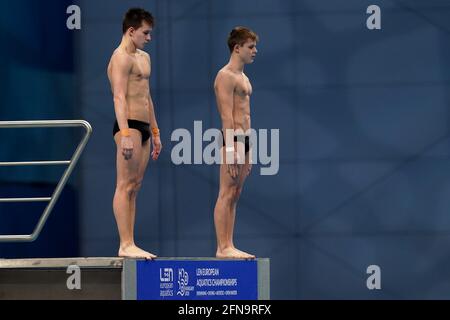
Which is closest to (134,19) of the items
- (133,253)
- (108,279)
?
(133,253)

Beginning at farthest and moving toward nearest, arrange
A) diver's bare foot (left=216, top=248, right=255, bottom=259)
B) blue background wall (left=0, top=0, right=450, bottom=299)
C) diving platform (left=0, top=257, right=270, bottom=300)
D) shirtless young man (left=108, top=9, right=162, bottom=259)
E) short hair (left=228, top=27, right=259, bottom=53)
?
blue background wall (left=0, top=0, right=450, bottom=299) < short hair (left=228, top=27, right=259, bottom=53) < diver's bare foot (left=216, top=248, right=255, bottom=259) < shirtless young man (left=108, top=9, right=162, bottom=259) < diving platform (left=0, top=257, right=270, bottom=300)

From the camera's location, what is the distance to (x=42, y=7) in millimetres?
13617

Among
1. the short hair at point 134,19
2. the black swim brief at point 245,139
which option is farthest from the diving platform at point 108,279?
the short hair at point 134,19

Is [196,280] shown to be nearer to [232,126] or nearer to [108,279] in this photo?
[108,279]

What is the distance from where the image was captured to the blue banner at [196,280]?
30.2 ft

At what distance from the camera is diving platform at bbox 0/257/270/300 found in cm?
919

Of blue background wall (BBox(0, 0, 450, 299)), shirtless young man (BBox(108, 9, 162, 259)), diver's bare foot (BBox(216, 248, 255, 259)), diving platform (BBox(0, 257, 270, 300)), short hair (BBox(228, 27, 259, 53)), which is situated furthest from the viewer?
blue background wall (BBox(0, 0, 450, 299))

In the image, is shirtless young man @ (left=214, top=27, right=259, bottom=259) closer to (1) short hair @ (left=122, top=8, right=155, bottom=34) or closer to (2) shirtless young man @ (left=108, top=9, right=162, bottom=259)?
(2) shirtless young man @ (left=108, top=9, right=162, bottom=259)

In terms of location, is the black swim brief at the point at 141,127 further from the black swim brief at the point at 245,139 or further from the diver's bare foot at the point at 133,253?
the diver's bare foot at the point at 133,253

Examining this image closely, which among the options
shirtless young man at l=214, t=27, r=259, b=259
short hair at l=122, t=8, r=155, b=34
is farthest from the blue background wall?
short hair at l=122, t=8, r=155, b=34

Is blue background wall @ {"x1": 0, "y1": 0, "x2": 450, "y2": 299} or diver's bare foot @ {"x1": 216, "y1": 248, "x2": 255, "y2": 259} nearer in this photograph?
diver's bare foot @ {"x1": 216, "y1": 248, "x2": 255, "y2": 259}
